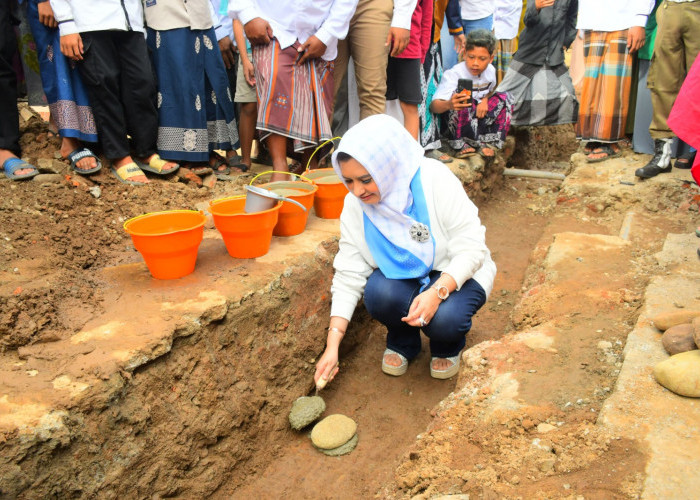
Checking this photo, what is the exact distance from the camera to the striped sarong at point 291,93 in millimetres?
3424

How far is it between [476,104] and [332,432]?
353cm

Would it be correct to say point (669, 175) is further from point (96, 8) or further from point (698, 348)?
point (96, 8)

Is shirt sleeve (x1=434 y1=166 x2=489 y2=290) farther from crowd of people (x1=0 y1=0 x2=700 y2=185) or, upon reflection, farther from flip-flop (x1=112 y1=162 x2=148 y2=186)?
flip-flop (x1=112 y1=162 x2=148 y2=186)

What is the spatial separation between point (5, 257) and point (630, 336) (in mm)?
2830

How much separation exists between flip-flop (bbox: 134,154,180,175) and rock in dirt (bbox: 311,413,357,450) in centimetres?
211

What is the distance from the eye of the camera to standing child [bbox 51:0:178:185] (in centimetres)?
317

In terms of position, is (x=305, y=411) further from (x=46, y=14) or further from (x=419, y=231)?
(x=46, y=14)

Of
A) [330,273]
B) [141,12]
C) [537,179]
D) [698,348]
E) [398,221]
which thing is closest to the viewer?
[698,348]

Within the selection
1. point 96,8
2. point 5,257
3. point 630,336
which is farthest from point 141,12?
point 630,336

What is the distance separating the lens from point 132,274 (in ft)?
8.73

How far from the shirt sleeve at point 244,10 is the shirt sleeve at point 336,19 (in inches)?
16.5

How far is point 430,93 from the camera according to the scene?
4.84m

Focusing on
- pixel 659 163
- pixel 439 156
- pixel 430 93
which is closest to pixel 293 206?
pixel 439 156

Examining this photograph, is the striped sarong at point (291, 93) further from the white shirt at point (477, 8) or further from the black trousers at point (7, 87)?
the white shirt at point (477, 8)
